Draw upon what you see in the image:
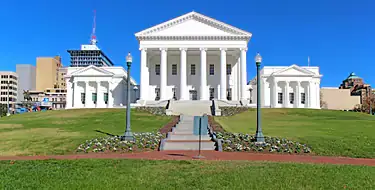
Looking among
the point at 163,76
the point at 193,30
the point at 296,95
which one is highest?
the point at 193,30

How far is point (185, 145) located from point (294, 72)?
50666mm

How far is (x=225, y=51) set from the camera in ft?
195

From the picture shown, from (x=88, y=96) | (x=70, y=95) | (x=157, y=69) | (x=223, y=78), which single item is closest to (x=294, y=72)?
(x=223, y=78)

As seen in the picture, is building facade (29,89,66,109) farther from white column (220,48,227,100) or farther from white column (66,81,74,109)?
white column (220,48,227,100)

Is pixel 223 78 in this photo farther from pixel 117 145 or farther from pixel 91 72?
pixel 117 145

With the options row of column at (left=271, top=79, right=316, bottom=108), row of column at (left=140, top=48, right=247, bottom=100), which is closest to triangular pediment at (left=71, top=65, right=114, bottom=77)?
row of column at (left=140, top=48, right=247, bottom=100)

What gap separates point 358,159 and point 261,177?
8532 mm

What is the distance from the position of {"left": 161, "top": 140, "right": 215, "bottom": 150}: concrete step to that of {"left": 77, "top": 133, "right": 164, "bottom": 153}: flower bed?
58cm

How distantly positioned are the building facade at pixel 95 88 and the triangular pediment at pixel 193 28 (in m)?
12.8

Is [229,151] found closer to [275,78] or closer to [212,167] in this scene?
[212,167]

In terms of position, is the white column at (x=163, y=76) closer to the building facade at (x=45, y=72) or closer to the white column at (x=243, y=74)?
the white column at (x=243, y=74)

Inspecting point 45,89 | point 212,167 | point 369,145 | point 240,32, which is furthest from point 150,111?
point 45,89

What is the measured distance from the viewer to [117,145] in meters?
18.0

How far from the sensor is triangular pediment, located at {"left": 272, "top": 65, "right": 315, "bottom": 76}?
63.7 metres
